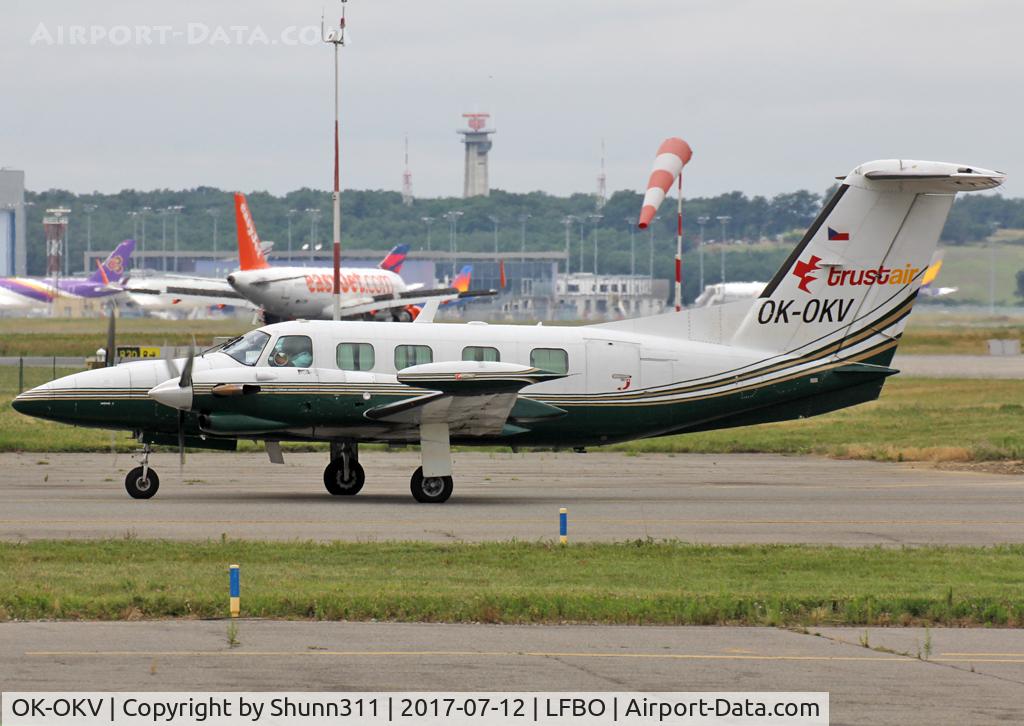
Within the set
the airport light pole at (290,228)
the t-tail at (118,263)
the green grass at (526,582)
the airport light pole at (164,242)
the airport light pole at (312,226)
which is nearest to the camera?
the green grass at (526,582)

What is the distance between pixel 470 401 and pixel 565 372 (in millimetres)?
2158

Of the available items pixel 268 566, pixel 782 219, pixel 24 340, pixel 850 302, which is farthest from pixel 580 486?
pixel 782 219

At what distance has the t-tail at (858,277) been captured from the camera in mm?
25516

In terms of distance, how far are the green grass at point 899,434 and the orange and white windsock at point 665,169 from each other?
6.43 m

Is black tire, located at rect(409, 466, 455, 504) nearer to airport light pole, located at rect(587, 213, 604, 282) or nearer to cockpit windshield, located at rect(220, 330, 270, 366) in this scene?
cockpit windshield, located at rect(220, 330, 270, 366)

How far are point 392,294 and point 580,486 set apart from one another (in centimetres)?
5502

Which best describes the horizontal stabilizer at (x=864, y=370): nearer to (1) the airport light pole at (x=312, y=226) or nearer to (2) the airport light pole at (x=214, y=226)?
(1) the airport light pole at (x=312, y=226)

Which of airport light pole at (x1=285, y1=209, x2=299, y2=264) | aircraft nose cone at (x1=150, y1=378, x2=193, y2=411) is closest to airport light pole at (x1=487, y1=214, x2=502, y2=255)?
airport light pole at (x1=285, y1=209, x2=299, y2=264)

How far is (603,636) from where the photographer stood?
13.2 metres

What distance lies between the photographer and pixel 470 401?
23.4m

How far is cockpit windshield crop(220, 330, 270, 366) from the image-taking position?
23.5 metres

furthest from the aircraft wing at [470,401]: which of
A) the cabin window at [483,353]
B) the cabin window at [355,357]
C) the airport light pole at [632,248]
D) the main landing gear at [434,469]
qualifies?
the airport light pole at [632,248]

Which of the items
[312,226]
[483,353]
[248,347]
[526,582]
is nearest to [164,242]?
[312,226]

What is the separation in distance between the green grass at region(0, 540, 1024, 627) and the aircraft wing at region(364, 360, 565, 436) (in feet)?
15.3
